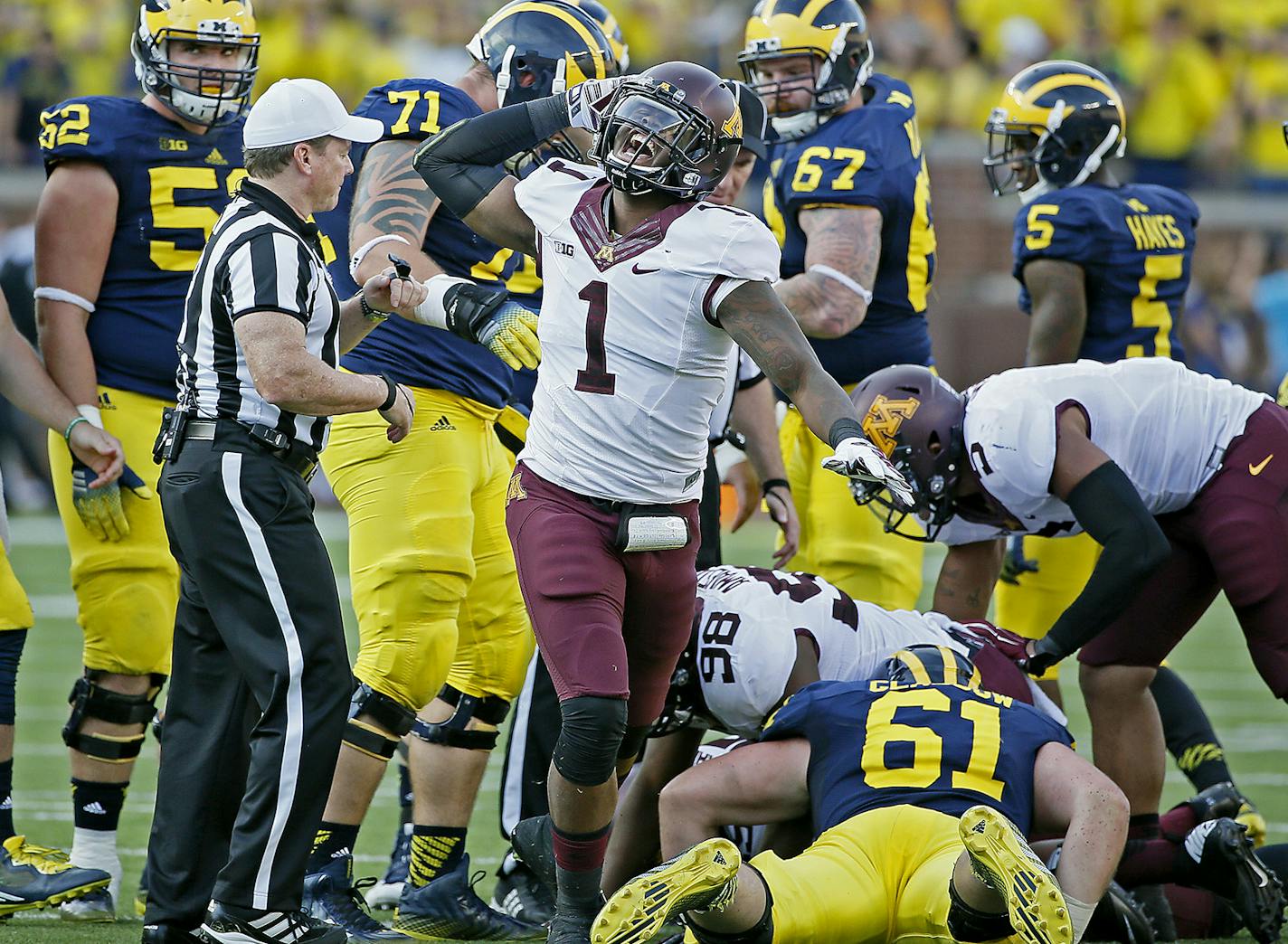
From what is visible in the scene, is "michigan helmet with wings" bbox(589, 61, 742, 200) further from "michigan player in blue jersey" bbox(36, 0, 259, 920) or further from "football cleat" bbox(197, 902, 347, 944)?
"football cleat" bbox(197, 902, 347, 944)

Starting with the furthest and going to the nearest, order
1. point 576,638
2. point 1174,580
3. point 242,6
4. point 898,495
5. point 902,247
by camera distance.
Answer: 1. point 902,247
2. point 242,6
3. point 1174,580
4. point 576,638
5. point 898,495

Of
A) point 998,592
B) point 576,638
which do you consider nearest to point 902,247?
point 998,592

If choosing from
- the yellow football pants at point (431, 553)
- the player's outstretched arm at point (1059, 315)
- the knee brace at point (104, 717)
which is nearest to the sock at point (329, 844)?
the yellow football pants at point (431, 553)

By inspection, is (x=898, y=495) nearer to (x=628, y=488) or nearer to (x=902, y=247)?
(x=628, y=488)

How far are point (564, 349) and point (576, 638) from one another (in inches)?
24.8

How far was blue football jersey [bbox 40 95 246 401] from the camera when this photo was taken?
4965 mm

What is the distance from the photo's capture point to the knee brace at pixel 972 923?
3.67 metres

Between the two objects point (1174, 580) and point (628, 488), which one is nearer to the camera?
point (628, 488)

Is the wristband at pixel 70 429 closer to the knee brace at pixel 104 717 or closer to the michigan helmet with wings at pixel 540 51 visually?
the knee brace at pixel 104 717

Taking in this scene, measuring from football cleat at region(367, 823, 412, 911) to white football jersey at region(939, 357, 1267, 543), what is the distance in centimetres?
188

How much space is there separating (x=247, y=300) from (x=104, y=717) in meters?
1.55

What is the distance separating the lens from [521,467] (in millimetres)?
4113

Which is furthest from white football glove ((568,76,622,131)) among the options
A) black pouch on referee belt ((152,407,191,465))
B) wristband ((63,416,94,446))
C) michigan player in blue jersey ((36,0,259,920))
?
wristband ((63,416,94,446))

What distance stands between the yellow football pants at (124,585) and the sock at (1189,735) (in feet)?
9.32
